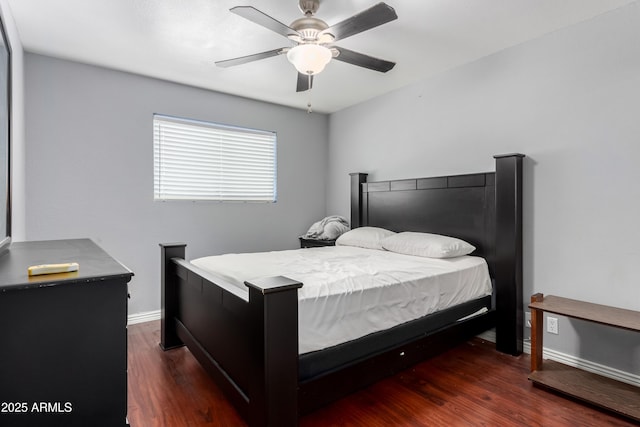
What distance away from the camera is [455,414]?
1.87 metres

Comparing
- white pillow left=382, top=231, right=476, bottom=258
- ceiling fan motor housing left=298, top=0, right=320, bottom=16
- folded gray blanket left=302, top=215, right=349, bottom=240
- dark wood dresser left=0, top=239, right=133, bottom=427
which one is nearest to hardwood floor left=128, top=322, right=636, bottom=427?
white pillow left=382, top=231, right=476, bottom=258

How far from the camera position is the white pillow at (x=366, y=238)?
132 inches

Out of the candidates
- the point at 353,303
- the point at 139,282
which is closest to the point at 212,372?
the point at 353,303

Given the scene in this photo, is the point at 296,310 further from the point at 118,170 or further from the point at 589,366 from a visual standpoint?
the point at 118,170

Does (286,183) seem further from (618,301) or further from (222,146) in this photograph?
(618,301)

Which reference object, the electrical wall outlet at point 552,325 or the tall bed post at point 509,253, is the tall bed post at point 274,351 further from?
the electrical wall outlet at point 552,325

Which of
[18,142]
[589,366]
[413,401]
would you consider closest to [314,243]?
[413,401]

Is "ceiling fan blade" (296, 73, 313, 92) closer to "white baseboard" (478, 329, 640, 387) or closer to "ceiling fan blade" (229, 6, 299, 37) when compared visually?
"ceiling fan blade" (229, 6, 299, 37)

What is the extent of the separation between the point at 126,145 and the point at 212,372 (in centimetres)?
244

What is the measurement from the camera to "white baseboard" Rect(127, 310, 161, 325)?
3.31 meters

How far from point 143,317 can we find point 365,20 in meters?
3.31

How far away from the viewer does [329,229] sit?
4086 mm

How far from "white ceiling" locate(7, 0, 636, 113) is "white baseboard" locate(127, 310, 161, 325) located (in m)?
2.40

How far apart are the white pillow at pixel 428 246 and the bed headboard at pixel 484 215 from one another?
22 cm
